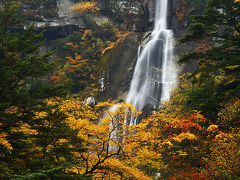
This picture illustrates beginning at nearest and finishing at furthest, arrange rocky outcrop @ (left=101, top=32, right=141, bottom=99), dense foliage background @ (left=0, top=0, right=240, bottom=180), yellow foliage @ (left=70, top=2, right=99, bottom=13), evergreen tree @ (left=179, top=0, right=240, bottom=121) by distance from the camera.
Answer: dense foliage background @ (left=0, top=0, right=240, bottom=180) → evergreen tree @ (left=179, top=0, right=240, bottom=121) → rocky outcrop @ (left=101, top=32, right=141, bottom=99) → yellow foliage @ (left=70, top=2, right=99, bottom=13)

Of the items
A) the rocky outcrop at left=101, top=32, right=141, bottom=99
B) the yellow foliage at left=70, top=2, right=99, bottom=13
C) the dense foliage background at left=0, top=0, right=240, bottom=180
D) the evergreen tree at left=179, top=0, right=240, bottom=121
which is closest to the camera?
the dense foliage background at left=0, top=0, right=240, bottom=180

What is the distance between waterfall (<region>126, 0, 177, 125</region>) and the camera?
2481 cm

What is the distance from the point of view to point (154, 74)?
89.1 feet

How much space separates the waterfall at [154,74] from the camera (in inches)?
977

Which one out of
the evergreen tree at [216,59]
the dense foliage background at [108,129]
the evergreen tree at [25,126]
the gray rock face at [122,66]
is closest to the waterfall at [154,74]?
the gray rock face at [122,66]

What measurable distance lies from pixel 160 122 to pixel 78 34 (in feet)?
88.5

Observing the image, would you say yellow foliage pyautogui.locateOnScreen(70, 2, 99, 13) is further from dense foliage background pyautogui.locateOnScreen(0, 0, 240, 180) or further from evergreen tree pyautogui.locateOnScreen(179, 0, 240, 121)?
→ evergreen tree pyautogui.locateOnScreen(179, 0, 240, 121)

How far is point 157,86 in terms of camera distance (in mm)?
25703

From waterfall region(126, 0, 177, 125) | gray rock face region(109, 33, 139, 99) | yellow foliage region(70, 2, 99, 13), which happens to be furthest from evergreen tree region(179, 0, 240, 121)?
yellow foliage region(70, 2, 99, 13)

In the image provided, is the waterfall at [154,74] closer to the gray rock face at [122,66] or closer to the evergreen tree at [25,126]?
the gray rock face at [122,66]

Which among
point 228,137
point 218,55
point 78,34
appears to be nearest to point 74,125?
point 228,137

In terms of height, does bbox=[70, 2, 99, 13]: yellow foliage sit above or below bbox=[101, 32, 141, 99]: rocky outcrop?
above

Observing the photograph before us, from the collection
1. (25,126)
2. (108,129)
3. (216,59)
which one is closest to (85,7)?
(216,59)

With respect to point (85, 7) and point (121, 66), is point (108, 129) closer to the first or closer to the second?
point (121, 66)
